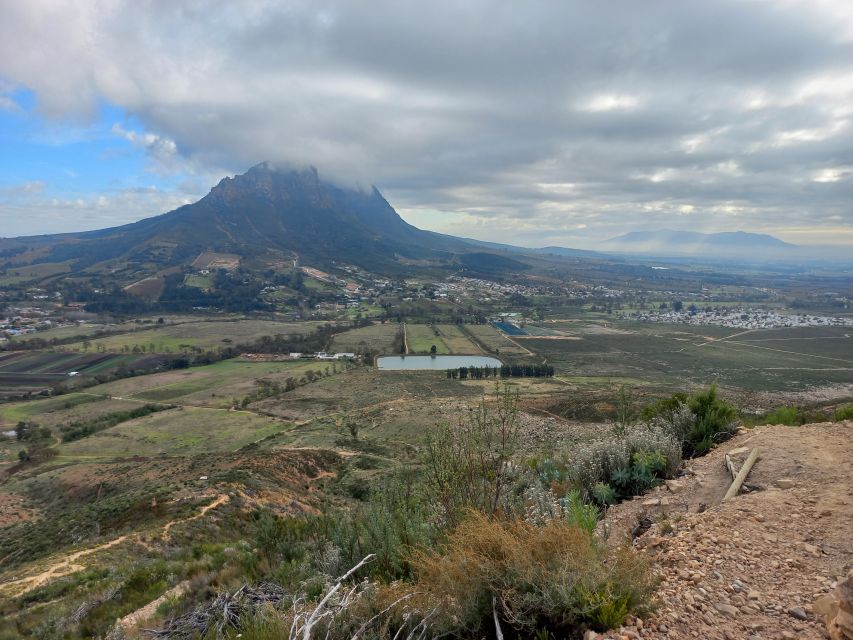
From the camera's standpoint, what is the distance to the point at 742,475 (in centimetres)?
562

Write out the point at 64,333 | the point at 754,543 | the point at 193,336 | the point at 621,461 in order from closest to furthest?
the point at 754,543, the point at 621,461, the point at 193,336, the point at 64,333

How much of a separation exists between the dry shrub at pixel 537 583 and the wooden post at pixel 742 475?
8.98ft

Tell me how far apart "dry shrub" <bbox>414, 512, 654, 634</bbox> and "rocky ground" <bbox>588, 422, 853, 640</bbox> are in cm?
19

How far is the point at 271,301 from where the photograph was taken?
116625 mm

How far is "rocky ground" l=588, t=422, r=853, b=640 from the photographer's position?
2.91 meters

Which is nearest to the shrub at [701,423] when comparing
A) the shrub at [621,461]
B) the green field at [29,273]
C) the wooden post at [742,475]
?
the shrub at [621,461]

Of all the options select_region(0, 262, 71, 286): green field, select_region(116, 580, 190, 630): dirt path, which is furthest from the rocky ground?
select_region(0, 262, 71, 286): green field

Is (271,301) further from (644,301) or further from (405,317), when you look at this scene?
(644,301)

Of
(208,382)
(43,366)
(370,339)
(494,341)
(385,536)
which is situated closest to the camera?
(385,536)

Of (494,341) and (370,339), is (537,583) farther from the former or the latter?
(494,341)

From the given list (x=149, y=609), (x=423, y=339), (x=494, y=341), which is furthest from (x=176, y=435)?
(x=494, y=341)

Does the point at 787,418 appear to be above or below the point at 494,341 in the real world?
above

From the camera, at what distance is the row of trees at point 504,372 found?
5069 cm

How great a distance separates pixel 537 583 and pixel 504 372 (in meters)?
51.1
